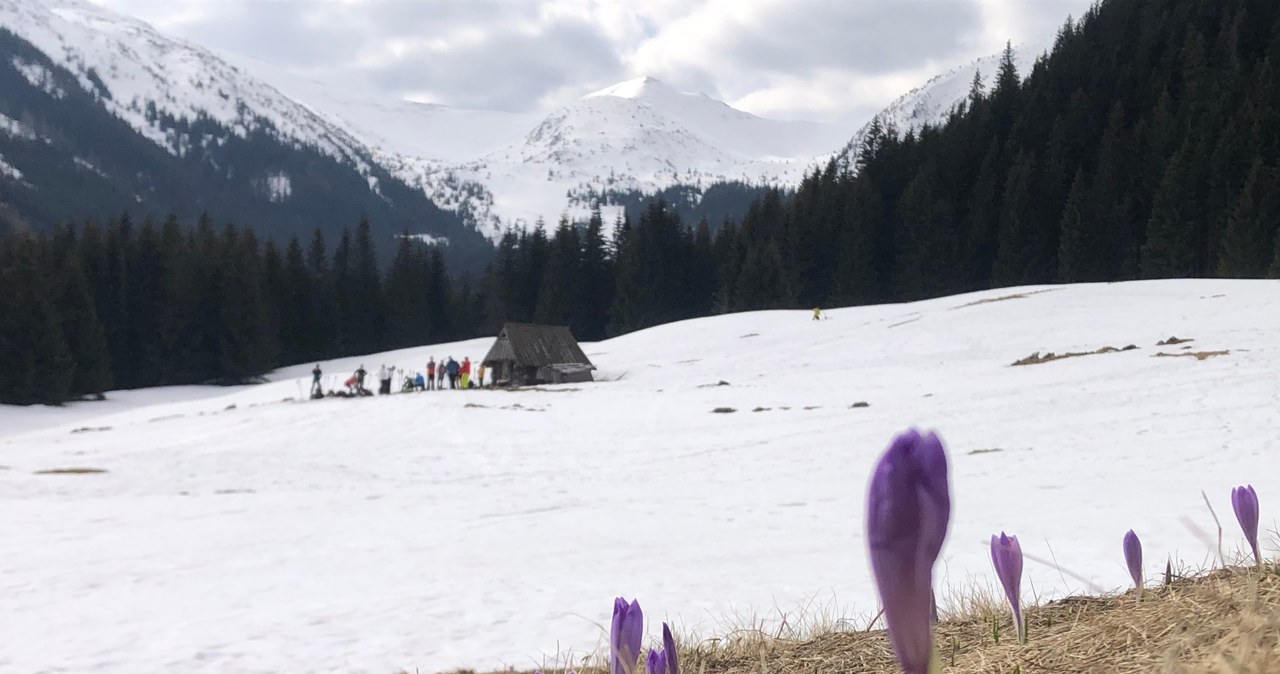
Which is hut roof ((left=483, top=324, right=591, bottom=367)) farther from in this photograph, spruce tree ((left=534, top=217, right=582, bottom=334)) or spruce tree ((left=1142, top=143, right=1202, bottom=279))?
spruce tree ((left=1142, top=143, right=1202, bottom=279))

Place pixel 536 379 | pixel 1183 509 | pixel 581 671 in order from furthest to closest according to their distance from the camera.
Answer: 1. pixel 536 379
2. pixel 1183 509
3. pixel 581 671

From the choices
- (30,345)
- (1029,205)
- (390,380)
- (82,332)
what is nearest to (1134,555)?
(390,380)

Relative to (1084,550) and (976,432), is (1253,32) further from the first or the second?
(1084,550)

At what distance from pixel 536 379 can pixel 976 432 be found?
21707 millimetres

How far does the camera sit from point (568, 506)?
8320mm

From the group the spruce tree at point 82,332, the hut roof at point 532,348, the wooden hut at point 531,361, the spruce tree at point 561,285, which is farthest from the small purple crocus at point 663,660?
the spruce tree at point 561,285

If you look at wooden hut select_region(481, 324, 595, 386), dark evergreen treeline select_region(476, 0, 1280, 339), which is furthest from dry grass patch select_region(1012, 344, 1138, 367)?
dark evergreen treeline select_region(476, 0, 1280, 339)

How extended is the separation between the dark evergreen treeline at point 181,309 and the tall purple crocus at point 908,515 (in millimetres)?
45149

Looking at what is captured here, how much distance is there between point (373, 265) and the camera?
72.1 meters

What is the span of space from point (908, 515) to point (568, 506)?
26.1 ft

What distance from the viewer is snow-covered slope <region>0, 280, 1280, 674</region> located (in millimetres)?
3936

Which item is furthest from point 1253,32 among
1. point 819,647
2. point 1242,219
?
point 819,647

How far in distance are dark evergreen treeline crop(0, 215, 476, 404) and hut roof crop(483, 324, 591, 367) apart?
2179 cm

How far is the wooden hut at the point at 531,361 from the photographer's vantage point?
31.5 m
